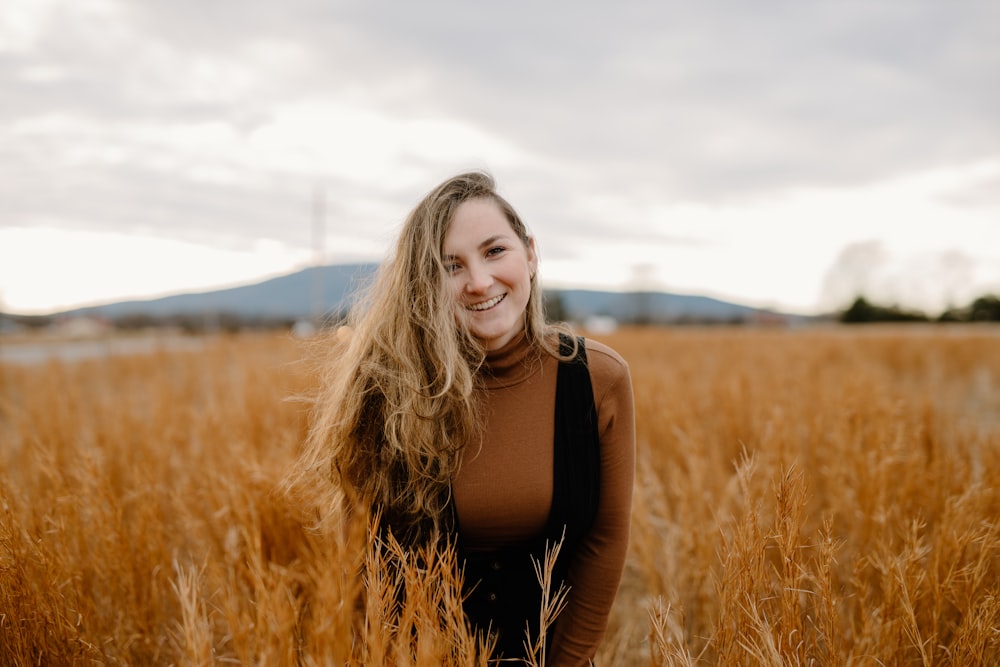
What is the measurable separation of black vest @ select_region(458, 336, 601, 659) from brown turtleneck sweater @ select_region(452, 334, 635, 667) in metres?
0.03

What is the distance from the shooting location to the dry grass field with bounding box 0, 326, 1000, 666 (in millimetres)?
976

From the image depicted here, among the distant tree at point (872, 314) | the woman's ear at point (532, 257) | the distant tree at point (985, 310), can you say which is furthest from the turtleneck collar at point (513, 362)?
the distant tree at point (985, 310)

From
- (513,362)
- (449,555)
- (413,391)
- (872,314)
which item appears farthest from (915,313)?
(449,555)

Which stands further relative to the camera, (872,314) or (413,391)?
(872,314)

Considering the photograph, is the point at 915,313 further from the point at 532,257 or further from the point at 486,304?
the point at 486,304

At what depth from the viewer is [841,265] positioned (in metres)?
45.2

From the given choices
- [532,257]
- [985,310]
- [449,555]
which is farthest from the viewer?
[985,310]

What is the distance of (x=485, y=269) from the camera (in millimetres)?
1404

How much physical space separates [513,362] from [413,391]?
0.28 m

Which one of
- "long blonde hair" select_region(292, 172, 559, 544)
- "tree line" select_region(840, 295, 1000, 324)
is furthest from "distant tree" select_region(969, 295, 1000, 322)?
"long blonde hair" select_region(292, 172, 559, 544)

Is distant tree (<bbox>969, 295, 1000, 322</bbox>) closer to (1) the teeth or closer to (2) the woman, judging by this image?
(2) the woman

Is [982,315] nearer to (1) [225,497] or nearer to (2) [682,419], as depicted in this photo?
(2) [682,419]

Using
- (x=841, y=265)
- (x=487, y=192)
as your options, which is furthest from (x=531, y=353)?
(x=841, y=265)

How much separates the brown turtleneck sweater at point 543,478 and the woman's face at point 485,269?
0.28 ft
